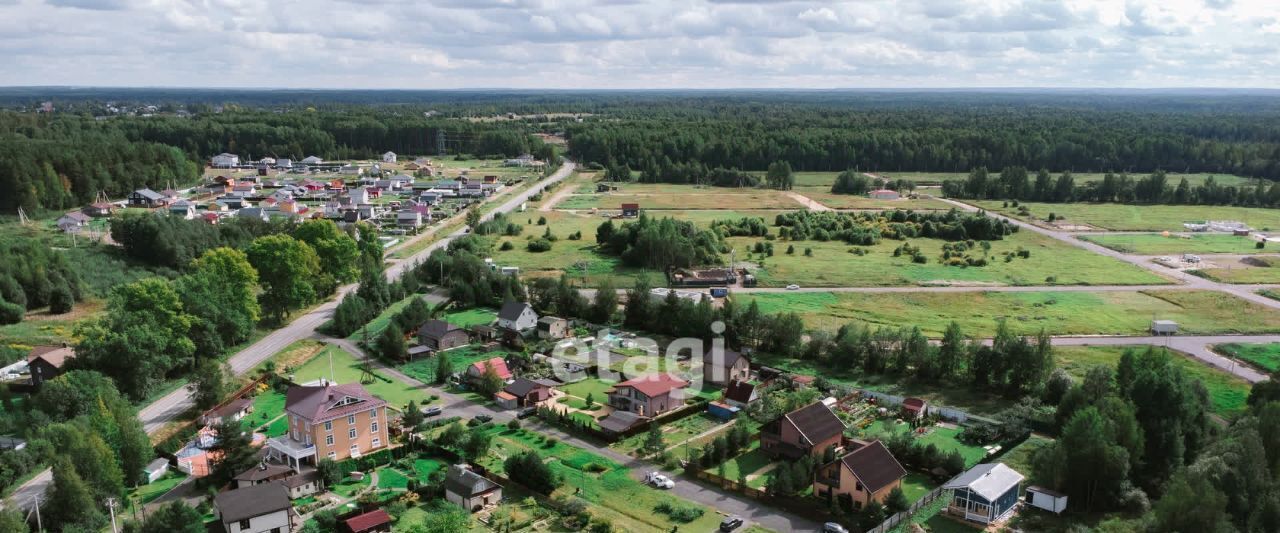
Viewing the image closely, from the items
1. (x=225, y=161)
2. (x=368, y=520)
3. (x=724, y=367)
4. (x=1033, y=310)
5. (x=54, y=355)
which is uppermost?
(x=225, y=161)

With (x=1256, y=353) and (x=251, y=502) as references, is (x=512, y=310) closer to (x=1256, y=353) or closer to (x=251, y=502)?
(x=251, y=502)

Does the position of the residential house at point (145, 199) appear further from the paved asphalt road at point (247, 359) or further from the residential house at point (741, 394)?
the residential house at point (741, 394)

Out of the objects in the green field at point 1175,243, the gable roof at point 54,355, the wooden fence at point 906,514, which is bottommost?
the green field at point 1175,243

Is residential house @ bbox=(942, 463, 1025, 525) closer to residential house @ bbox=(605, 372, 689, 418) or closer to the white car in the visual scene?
the white car

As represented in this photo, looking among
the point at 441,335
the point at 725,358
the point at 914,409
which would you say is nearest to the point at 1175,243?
the point at 914,409

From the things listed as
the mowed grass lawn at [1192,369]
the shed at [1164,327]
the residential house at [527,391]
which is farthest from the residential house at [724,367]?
the shed at [1164,327]

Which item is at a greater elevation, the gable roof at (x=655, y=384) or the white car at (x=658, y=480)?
the gable roof at (x=655, y=384)
